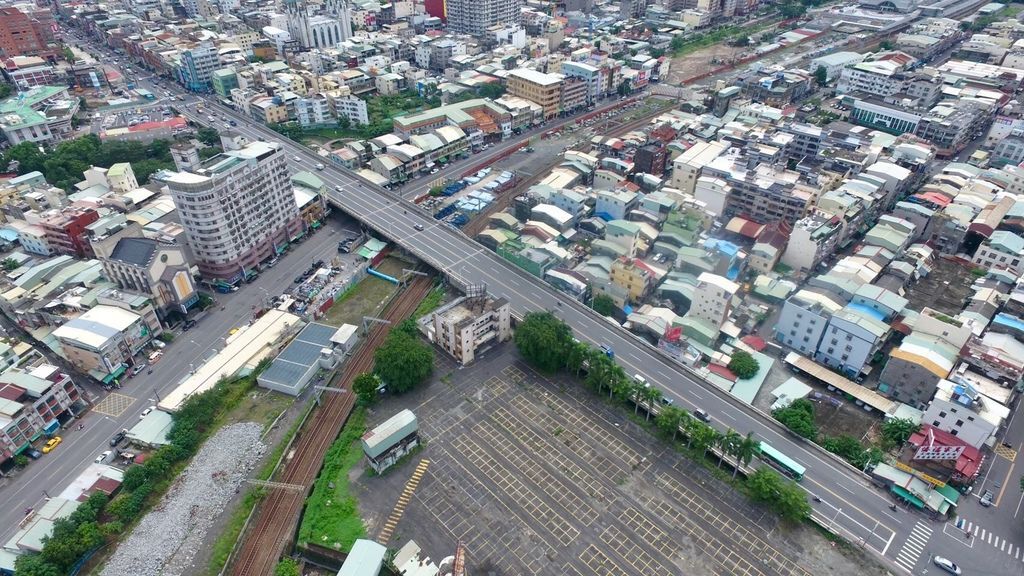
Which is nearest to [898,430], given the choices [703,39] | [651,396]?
[651,396]

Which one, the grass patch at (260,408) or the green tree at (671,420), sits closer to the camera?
the green tree at (671,420)

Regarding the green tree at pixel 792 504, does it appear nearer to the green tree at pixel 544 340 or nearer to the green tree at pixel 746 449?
the green tree at pixel 746 449

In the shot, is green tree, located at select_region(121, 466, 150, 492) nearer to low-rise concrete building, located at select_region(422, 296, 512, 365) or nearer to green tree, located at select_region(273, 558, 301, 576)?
green tree, located at select_region(273, 558, 301, 576)

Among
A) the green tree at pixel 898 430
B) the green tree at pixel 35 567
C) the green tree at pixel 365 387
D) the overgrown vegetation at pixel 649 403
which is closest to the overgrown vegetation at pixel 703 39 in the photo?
the overgrown vegetation at pixel 649 403

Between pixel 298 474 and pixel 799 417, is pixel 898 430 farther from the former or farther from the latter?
pixel 298 474

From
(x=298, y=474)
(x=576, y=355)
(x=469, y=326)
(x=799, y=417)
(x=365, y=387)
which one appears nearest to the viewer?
(x=298, y=474)
